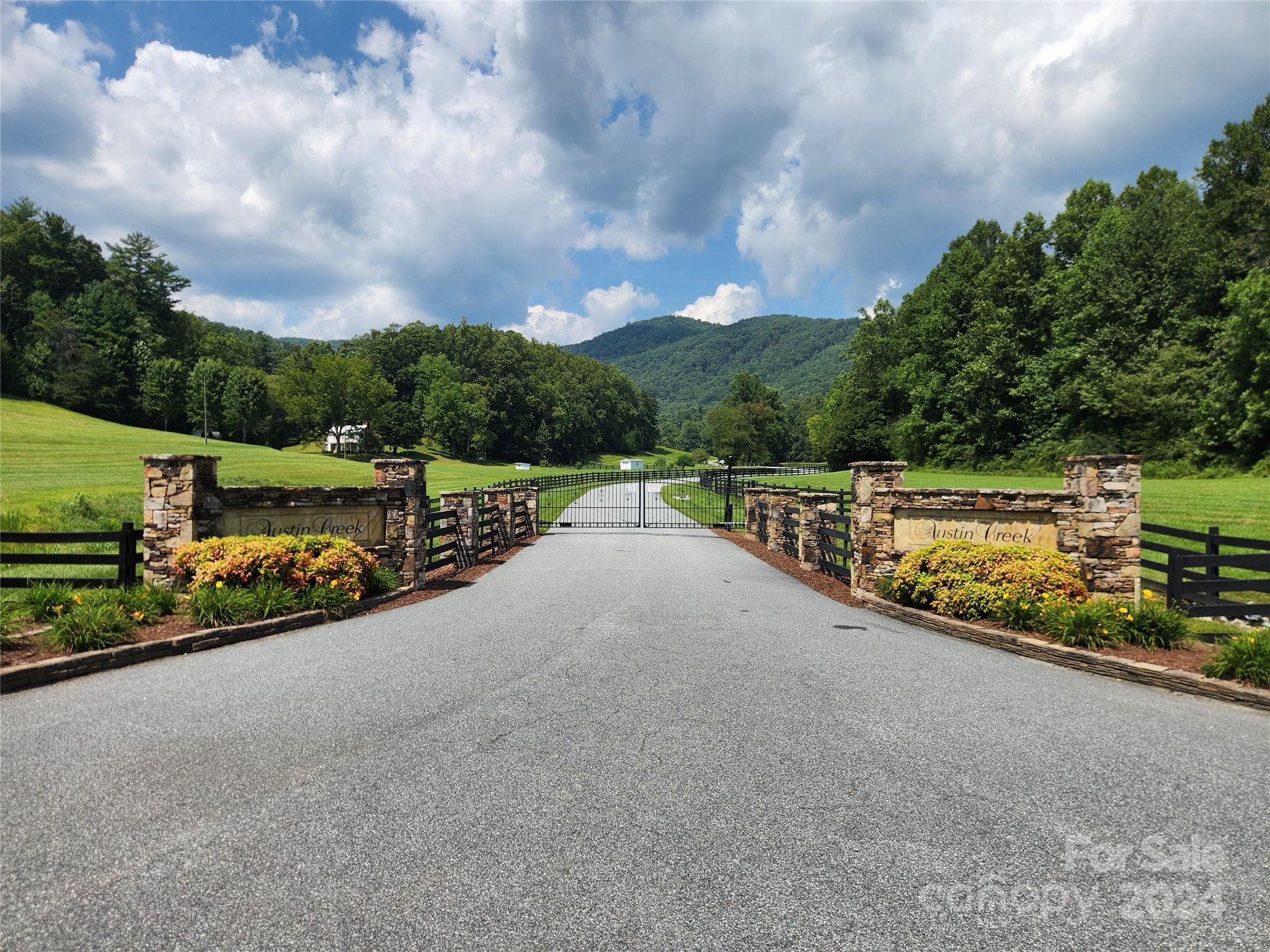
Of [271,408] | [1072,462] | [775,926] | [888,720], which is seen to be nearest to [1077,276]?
[1072,462]

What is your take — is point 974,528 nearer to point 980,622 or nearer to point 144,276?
point 980,622

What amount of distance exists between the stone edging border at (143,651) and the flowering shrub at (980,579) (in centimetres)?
829

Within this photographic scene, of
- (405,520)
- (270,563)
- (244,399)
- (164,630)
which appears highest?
(244,399)

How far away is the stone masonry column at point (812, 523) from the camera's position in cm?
1394

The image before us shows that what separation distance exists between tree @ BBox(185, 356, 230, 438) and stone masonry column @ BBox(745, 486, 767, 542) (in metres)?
60.2

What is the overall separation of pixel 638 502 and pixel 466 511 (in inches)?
926

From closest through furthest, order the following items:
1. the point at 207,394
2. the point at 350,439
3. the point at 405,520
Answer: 1. the point at 405,520
2. the point at 207,394
3. the point at 350,439

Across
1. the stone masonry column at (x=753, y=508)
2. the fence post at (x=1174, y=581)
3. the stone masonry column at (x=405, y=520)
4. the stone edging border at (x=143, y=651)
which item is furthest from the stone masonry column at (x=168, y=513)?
the stone masonry column at (x=753, y=508)

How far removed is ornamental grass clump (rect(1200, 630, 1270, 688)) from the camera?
5711mm

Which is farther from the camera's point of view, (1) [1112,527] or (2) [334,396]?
(2) [334,396]

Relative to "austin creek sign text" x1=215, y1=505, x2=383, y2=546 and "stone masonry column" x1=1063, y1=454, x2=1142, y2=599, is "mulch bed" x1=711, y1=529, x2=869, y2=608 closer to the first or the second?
"stone masonry column" x1=1063, y1=454, x2=1142, y2=599

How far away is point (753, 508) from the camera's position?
21.6 meters

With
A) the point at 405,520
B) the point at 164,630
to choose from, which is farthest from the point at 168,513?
the point at 405,520

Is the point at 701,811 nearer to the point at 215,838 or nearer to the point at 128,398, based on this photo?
the point at 215,838
